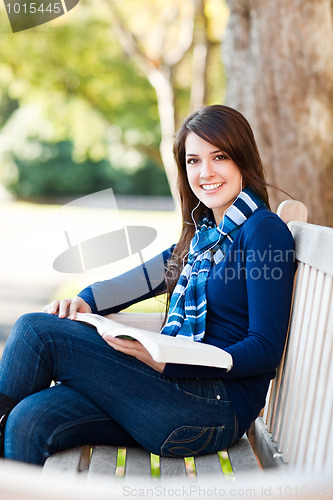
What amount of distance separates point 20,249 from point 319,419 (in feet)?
33.2

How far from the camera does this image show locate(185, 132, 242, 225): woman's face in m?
2.20

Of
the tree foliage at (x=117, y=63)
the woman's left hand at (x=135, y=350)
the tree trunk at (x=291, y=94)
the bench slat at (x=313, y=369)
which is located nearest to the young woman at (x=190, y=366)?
the woman's left hand at (x=135, y=350)

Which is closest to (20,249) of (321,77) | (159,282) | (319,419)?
(321,77)

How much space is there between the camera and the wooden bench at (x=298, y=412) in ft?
5.47

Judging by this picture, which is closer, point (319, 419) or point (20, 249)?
point (319, 419)

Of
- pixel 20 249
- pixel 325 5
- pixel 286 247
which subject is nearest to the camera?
pixel 286 247

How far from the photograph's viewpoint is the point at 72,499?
1.15 m

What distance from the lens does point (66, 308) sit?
2195 millimetres

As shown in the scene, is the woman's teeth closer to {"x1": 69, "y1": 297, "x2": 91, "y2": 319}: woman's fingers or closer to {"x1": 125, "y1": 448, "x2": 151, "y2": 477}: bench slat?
{"x1": 69, "y1": 297, "x2": 91, "y2": 319}: woman's fingers

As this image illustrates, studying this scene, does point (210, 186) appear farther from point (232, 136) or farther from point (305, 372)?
point (305, 372)

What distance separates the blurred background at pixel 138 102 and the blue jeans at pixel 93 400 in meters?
1.29

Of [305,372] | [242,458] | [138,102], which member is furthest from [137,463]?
[138,102]

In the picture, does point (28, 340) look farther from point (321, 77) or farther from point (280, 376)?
point (321, 77)

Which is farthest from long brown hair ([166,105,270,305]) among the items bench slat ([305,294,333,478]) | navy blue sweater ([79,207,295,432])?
bench slat ([305,294,333,478])
